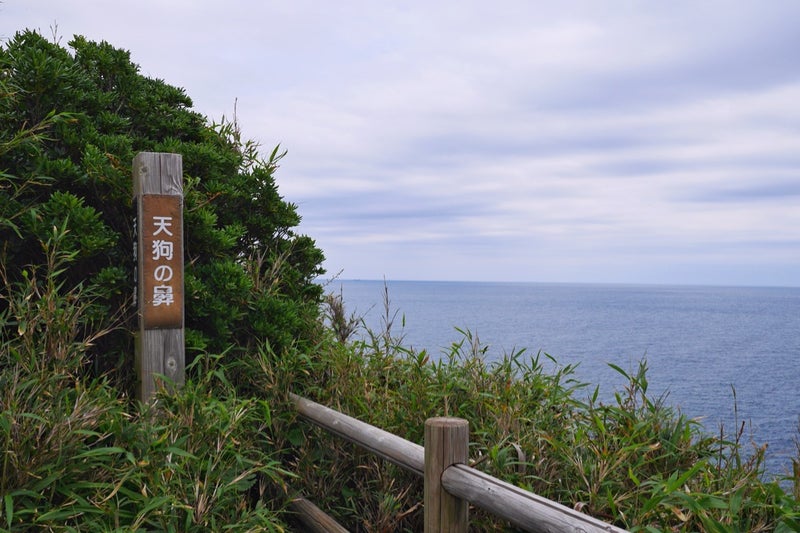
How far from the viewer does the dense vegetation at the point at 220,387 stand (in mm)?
2424

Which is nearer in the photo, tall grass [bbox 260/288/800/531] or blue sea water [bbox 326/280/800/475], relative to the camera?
tall grass [bbox 260/288/800/531]

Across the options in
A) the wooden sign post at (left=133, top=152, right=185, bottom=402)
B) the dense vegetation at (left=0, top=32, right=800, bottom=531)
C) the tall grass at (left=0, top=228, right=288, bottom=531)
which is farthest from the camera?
the wooden sign post at (left=133, top=152, right=185, bottom=402)

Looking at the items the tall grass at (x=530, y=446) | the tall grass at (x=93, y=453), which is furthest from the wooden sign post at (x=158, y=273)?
the tall grass at (x=530, y=446)

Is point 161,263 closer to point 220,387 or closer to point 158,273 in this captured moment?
point 158,273

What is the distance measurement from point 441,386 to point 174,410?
1489 millimetres

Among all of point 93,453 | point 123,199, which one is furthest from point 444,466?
point 123,199

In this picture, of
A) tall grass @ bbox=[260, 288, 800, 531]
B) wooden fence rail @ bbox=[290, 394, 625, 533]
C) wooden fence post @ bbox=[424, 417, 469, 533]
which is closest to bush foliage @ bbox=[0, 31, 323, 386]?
tall grass @ bbox=[260, 288, 800, 531]

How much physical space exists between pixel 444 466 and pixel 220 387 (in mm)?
1855

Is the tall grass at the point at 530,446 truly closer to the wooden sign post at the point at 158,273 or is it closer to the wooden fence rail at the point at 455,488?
the wooden fence rail at the point at 455,488

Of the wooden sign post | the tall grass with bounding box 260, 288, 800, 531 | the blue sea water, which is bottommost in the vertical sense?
the blue sea water

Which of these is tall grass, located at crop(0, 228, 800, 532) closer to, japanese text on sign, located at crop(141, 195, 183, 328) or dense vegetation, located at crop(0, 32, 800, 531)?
dense vegetation, located at crop(0, 32, 800, 531)

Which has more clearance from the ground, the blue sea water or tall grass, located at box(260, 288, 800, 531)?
tall grass, located at box(260, 288, 800, 531)

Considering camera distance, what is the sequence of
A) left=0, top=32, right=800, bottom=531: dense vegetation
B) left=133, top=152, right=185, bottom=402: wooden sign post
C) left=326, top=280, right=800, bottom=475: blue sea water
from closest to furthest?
left=0, top=32, right=800, bottom=531: dense vegetation
left=133, top=152, right=185, bottom=402: wooden sign post
left=326, top=280, right=800, bottom=475: blue sea water

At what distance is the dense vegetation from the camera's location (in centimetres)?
242
